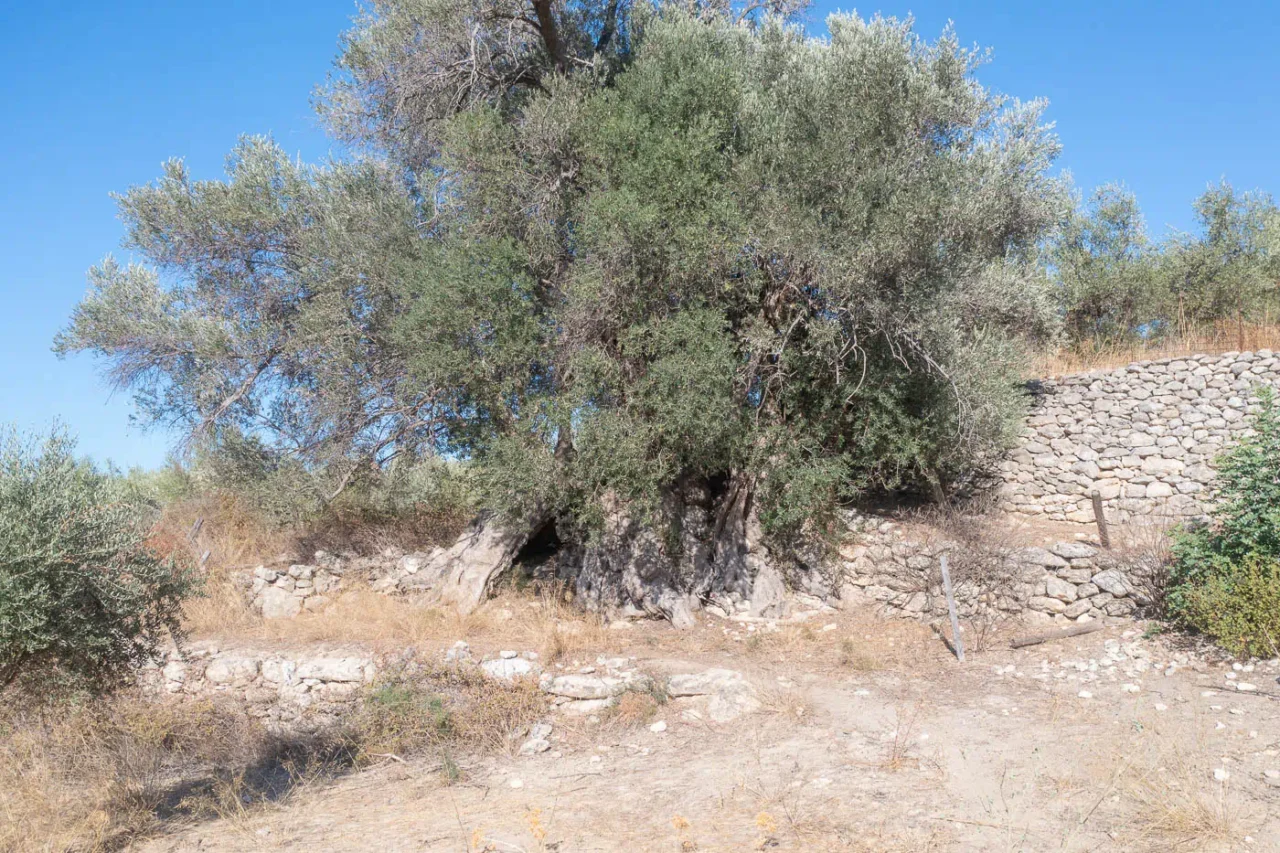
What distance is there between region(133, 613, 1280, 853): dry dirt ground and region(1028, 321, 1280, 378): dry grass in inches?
347

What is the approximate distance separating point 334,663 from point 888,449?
8.38m

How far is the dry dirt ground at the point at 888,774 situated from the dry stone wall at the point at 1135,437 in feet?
15.9

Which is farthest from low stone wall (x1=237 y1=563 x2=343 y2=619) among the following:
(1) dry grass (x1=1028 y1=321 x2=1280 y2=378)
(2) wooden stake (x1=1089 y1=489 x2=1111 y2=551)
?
(1) dry grass (x1=1028 y1=321 x2=1280 y2=378)

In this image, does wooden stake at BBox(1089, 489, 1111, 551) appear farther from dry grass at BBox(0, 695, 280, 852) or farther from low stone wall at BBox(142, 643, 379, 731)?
dry grass at BBox(0, 695, 280, 852)

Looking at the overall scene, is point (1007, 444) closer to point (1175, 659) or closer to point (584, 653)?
point (1175, 659)

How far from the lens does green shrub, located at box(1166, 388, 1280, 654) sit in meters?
9.16

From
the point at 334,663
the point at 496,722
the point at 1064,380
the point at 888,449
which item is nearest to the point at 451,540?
the point at 334,663

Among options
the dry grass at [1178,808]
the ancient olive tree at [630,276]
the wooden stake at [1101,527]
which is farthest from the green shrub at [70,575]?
the wooden stake at [1101,527]

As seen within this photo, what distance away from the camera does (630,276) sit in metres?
11.3

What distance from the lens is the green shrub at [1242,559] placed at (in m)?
9.16

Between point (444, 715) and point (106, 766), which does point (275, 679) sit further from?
point (106, 766)

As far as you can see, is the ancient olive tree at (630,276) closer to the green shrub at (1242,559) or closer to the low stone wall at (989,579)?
the low stone wall at (989,579)

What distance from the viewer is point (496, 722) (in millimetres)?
9188

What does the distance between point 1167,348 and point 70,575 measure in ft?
63.7
